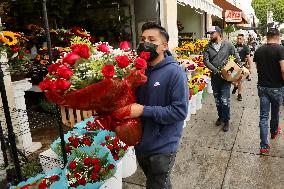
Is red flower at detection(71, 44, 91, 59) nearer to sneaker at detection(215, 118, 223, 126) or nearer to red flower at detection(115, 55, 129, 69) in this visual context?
red flower at detection(115, 55, 129, 69)

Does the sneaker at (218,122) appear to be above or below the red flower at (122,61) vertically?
below

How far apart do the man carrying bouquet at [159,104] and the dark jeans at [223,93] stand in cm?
319

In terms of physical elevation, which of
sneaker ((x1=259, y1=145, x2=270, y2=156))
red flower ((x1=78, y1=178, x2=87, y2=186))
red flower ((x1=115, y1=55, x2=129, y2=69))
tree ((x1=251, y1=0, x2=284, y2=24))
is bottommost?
sneaker ((x1=259, y1=145, x2=270, y2=156))

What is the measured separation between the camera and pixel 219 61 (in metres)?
5.45

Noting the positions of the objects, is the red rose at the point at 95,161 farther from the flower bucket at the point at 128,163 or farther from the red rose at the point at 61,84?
the red rose at the point at 61,84

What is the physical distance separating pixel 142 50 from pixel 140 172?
7.61ft

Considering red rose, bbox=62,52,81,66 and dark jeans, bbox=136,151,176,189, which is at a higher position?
red rose, bbox=62,52,81,66

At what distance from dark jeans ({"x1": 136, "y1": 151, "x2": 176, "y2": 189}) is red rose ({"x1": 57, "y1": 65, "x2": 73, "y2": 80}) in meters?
1.04

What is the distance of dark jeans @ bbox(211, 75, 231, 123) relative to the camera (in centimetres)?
550

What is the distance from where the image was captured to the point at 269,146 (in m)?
4.79

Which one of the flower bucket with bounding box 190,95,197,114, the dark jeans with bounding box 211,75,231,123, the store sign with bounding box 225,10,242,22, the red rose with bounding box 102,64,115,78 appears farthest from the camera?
the store sign with bounding box 225,10,242,22

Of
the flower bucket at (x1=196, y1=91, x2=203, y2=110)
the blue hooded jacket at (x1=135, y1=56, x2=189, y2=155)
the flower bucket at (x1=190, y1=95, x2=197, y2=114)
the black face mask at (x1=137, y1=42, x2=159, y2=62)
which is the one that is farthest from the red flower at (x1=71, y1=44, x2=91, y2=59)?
the flower bucket at (x1=196, y1=91, x2=203, y2=110)

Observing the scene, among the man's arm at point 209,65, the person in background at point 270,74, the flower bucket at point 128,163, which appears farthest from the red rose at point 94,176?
the man's arm at point 209,65

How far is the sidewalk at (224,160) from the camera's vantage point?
12.7 ft
